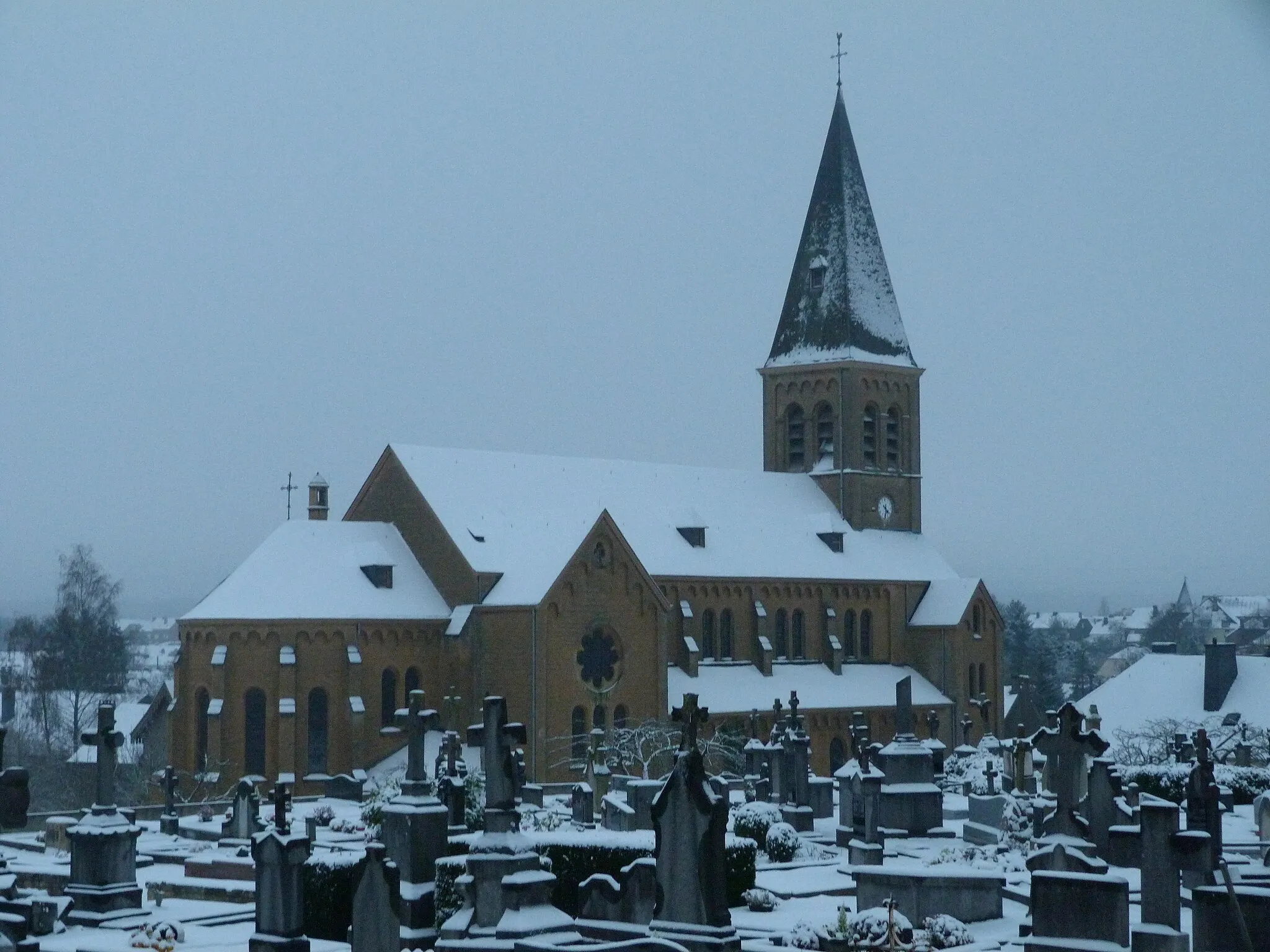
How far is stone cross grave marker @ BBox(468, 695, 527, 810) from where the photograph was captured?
18.5m

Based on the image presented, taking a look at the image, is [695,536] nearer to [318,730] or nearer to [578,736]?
[578,736]

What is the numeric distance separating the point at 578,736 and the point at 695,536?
32.5 feet

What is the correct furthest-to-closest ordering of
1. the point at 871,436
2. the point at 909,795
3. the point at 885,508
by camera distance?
the point at 885,508 → the point at 871,436 → the point at 909,795

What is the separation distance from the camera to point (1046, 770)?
22219mm

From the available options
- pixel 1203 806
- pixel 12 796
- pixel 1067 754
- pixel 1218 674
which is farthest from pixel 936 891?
pixel 1218 674

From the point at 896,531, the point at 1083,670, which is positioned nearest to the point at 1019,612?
the point at 1083,670

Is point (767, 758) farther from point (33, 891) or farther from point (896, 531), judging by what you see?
point (896, 531)

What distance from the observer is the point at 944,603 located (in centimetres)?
6072

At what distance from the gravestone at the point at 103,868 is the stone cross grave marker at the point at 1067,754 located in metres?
12.6

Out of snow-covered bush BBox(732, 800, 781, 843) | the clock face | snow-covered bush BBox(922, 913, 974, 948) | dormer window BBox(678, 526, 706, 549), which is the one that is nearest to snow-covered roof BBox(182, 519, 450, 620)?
dormer window BBox(678, 526, 706, 549)

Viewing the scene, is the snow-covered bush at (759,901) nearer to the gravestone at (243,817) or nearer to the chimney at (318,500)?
the gravestone at (243,817)

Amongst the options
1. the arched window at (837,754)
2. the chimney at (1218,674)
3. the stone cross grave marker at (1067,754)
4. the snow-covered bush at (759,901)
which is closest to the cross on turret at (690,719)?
the stone cross grave marker at (1067,754)

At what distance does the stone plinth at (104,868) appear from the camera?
22.7 metres

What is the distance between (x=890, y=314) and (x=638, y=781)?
124 feet
